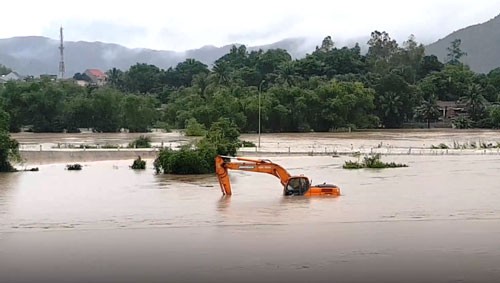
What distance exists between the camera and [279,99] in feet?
369

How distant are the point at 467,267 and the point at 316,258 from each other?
2783mm

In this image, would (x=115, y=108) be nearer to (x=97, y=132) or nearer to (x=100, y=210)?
(x=97, y=132)

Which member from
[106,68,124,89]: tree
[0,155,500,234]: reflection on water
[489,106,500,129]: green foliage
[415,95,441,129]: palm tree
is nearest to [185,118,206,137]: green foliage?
[415,95,441,129]: palm tree

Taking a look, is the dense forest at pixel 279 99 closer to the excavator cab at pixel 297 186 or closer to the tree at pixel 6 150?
the tree at pixel 6 150

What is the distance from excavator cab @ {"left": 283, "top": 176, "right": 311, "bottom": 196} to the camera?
2712cm

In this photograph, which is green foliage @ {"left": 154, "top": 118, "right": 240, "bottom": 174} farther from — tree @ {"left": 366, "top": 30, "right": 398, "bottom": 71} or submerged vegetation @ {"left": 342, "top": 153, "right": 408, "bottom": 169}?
tree @ {"left": 366, "top": 30, "right": 398, "bottom": 71}

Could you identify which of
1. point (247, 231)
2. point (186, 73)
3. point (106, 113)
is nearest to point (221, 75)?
point (106, 113)

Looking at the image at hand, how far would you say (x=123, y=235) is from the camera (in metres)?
17.9

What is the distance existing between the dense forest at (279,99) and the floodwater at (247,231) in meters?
56.4

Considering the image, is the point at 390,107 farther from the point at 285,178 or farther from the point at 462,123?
the point at 285,178

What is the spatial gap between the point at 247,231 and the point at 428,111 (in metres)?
109

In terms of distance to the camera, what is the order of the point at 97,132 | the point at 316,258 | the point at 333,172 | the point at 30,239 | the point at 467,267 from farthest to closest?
the point at 97,132 < the point at 333,172 < the point at 30,239 < the point at 316,258 < the point at 467,267

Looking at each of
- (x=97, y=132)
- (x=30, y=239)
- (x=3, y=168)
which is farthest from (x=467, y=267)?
(x=97, y=132)

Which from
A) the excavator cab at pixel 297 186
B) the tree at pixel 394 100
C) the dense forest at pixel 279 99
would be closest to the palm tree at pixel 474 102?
the dense forest at pixel 279 99
